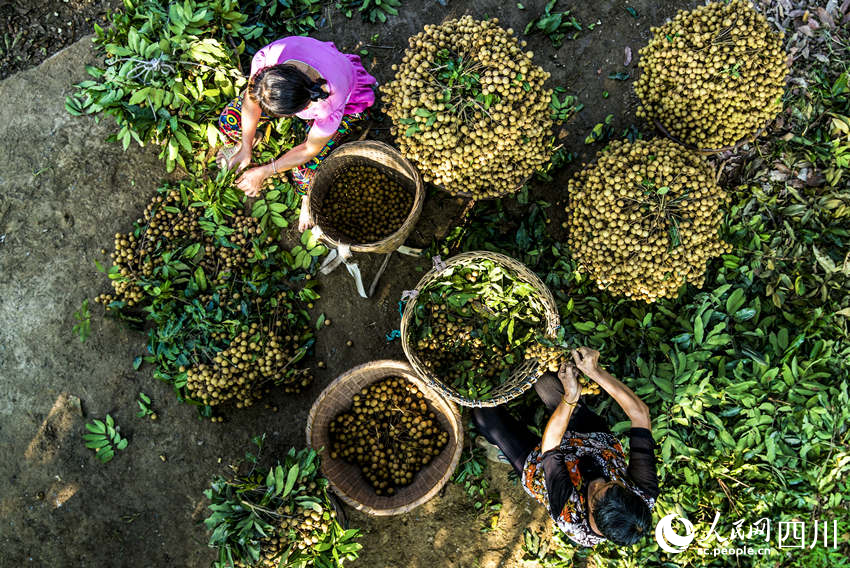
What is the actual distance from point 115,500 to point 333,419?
5.41 ft

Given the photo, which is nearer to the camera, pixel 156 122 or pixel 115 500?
pixel 156 122

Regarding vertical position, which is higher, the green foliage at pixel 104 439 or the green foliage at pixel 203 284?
the green foliage at pixel 203 284

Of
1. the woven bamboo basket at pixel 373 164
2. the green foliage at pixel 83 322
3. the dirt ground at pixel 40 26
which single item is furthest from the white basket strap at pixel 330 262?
the dirt ground at pixel 40 26

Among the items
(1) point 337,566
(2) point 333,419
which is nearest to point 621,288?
(2) point 333,419

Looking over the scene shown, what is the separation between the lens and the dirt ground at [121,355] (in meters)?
3.53

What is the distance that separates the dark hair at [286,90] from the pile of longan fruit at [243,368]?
1393 millimetres

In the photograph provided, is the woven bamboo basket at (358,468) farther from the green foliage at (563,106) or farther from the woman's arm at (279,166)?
the green foliage at (563,106)

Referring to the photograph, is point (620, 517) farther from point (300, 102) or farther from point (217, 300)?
point (217, 300)

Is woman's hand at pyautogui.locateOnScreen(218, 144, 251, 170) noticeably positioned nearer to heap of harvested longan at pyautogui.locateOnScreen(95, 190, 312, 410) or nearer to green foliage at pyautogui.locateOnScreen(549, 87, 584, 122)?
heap of harvested longan at pyautogui.locateOnScreen(95, 190, 312, 410)

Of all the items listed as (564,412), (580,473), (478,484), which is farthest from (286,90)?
(478,484)

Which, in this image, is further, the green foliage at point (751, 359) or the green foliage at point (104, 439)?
the green foliage at point (104, 439)

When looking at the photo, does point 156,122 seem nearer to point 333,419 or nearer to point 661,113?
point 333,419

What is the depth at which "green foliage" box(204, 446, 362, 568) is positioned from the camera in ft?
9.01

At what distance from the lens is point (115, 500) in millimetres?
3551
